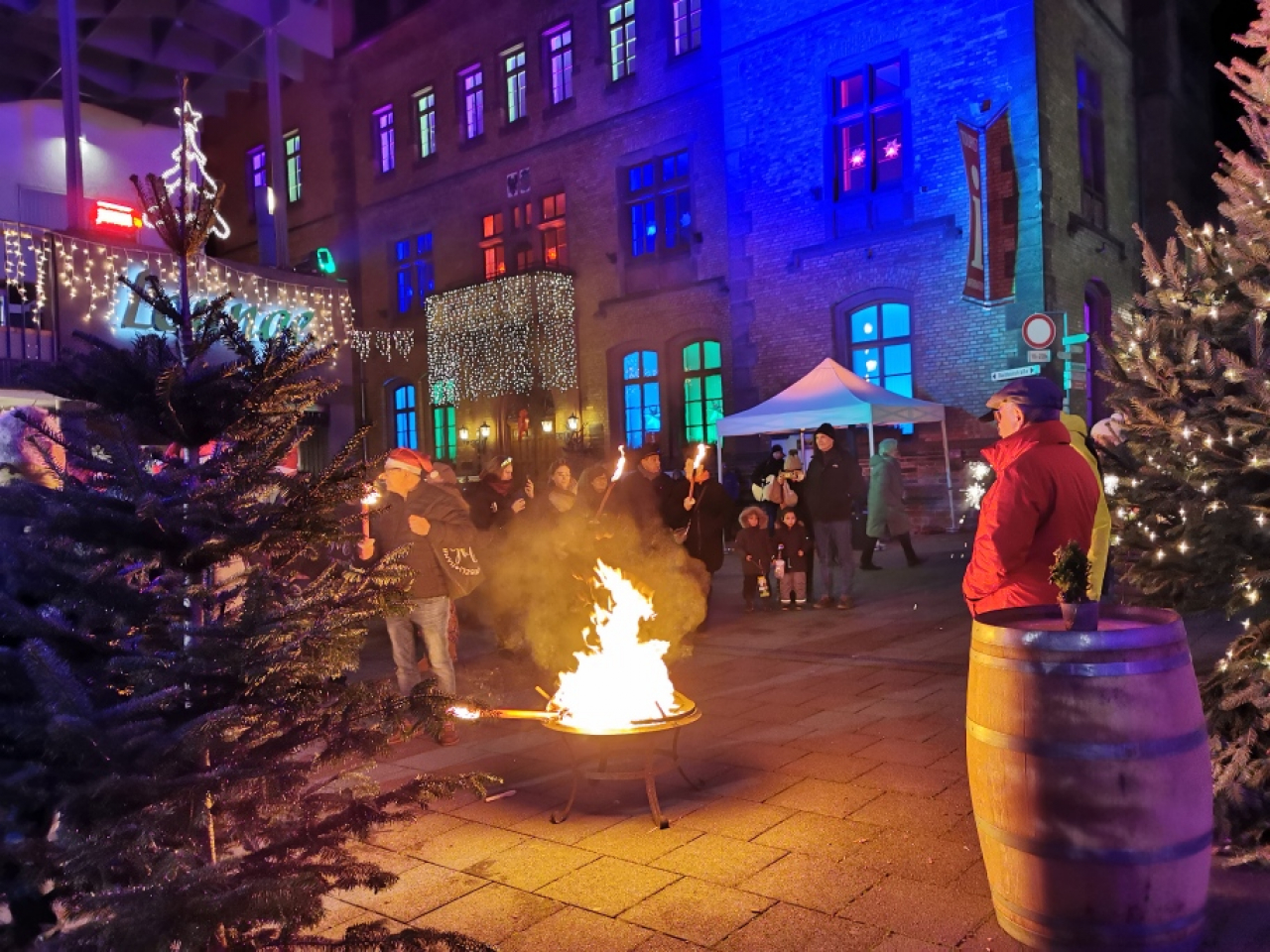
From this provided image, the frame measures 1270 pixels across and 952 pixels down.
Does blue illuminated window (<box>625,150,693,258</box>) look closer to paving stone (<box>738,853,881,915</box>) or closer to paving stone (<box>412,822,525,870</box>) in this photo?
paving stone (<box>412,822,525,870</box>)

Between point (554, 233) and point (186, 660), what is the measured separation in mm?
21513

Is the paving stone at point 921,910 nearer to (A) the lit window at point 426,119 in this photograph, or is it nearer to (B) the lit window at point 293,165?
(A) the lit window at point 426,119

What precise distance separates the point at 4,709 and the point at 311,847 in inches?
30.2

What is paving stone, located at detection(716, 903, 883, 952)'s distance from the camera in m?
3.25

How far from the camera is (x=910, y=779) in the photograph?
4.86m

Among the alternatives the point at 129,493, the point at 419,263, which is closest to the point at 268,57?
the point at 419,263

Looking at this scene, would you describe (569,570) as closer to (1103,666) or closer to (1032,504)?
(1032,504)

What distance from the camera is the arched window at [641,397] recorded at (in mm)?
21234

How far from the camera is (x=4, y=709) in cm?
213

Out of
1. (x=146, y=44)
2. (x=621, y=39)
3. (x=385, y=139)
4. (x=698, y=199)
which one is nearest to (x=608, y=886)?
(x=146, y=44)

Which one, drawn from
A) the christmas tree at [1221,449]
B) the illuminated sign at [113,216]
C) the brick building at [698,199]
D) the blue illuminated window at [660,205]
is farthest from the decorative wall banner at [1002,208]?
the illuminated sign at [113,216]

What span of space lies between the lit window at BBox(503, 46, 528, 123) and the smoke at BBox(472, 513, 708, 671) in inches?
658

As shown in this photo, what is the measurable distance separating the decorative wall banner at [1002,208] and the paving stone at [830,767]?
41.8 ft

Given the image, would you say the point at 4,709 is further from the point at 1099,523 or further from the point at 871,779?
the point at 1099,523
